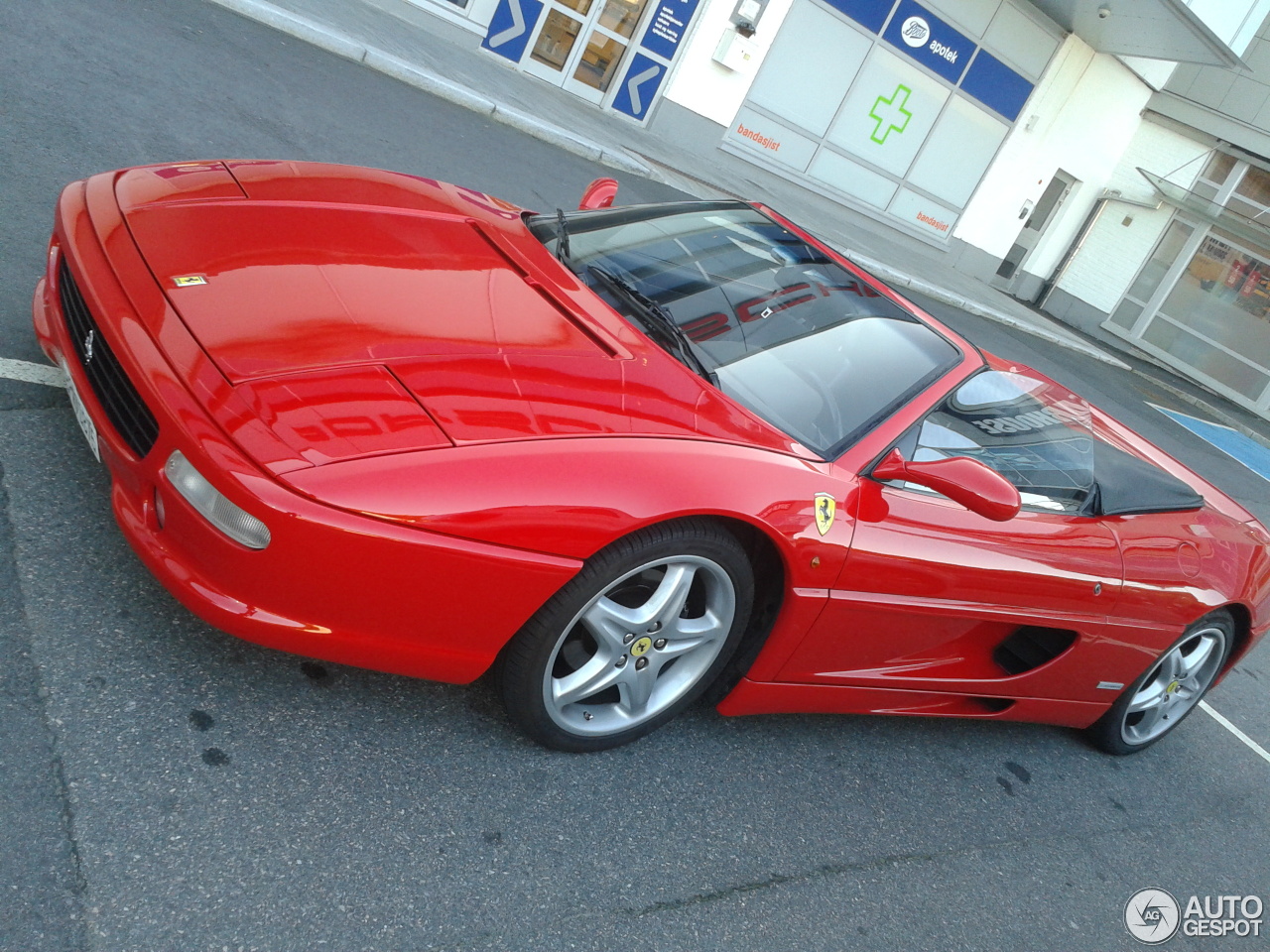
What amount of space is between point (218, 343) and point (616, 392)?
0.93 m

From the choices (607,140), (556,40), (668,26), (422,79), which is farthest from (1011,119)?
(422,79)

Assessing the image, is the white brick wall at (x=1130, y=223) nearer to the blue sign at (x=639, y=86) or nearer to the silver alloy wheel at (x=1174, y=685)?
the blue sign at (x=639, y=86)

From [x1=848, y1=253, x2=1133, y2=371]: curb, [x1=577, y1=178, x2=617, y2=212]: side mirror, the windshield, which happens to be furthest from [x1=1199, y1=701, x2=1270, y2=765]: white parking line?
[x1=848, y1=253, x2=1133, y2=371]: curb

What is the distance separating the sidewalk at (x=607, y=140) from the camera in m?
9.95

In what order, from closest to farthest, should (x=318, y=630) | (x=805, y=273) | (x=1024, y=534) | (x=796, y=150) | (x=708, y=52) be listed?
(x=318, y=630)
(x=1024, y=534)
(x=805, y=273)
(x=708, y=52)
(x=796, y=150)

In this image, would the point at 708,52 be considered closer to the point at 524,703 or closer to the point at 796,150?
the point at 796,150

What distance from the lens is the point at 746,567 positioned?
259 cm

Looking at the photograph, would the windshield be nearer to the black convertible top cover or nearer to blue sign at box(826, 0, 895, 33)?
the black convertible top cover

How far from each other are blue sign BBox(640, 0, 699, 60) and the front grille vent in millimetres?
12580

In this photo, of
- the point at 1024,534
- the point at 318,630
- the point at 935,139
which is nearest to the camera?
the point at 318,630

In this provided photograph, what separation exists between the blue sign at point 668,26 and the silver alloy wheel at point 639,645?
502 inches

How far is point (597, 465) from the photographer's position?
2.32 metres

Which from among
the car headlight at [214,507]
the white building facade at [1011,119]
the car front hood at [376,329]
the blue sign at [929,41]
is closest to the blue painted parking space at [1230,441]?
the white building facade at [1011,119]

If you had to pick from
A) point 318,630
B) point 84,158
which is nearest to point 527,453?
point 318,630
